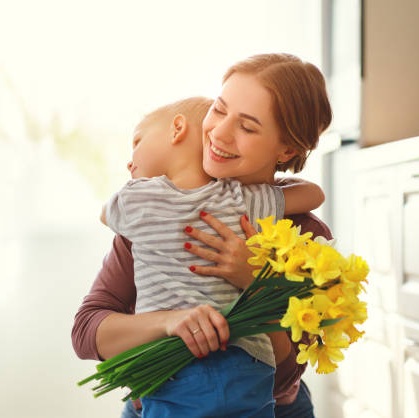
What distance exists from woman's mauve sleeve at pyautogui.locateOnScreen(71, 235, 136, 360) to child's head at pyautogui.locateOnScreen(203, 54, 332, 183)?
36 cm

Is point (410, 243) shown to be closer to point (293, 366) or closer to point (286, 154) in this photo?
point (293, 366)

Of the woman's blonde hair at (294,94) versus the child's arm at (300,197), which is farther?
the child's arm at (300,197)

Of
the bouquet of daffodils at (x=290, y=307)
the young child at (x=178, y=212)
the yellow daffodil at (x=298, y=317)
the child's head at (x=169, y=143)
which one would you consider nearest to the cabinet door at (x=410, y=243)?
the young child at (x=178, y=212)

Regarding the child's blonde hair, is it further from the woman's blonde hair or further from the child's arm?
the child's arm

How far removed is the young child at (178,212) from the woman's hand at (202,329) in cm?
1

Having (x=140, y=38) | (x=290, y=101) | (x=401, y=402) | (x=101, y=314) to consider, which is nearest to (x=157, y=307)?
(x=101, y=314)

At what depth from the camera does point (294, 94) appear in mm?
1334

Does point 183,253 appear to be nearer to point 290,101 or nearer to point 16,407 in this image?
point 290,101

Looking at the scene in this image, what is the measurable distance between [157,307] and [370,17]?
216 centimetres

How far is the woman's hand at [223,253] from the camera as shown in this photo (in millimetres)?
1257

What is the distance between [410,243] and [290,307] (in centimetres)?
129

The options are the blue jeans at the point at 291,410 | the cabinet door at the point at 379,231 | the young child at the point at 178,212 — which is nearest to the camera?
the young child at the point at 178,212

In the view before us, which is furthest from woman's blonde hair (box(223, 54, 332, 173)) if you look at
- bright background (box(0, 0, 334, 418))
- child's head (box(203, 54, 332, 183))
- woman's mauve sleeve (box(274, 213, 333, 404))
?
bright background (box(0, 0, 334, 418))

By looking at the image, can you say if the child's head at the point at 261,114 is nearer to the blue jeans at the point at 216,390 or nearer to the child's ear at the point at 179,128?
the child's ear at the point at 179,128
